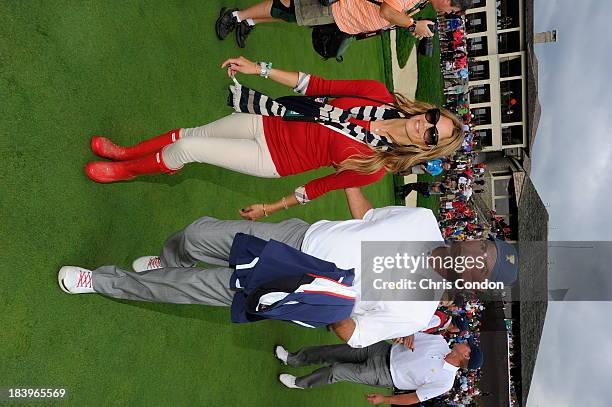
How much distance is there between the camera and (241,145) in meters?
3.38

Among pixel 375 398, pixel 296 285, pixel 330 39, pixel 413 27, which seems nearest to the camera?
pixel 296 285

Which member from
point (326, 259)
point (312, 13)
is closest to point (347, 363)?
point (326, 259)

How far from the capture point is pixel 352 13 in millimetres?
4039

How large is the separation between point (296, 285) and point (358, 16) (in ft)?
8.67

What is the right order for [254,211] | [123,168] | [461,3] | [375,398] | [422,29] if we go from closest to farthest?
[123,168]
[254,211]
[461,3]
[422,29]
[375,398]

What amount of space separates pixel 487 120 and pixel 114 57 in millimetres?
32331

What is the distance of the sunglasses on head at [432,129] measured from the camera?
3.08 meters

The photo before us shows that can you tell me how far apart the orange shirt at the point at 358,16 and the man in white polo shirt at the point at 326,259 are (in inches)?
65.4

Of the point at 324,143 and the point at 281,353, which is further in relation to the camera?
the point at 281,353

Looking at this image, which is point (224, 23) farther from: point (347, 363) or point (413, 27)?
point (347, 363)

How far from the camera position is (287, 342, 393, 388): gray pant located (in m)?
5.56

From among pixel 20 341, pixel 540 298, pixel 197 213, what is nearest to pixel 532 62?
pixel 540 298

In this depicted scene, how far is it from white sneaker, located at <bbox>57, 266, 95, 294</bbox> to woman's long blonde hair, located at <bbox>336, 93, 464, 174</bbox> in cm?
197

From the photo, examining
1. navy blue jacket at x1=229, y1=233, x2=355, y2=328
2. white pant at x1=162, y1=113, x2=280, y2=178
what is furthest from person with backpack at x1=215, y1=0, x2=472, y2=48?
navy blue jacket at x1=229, y1=233, x2=355, y2=328
